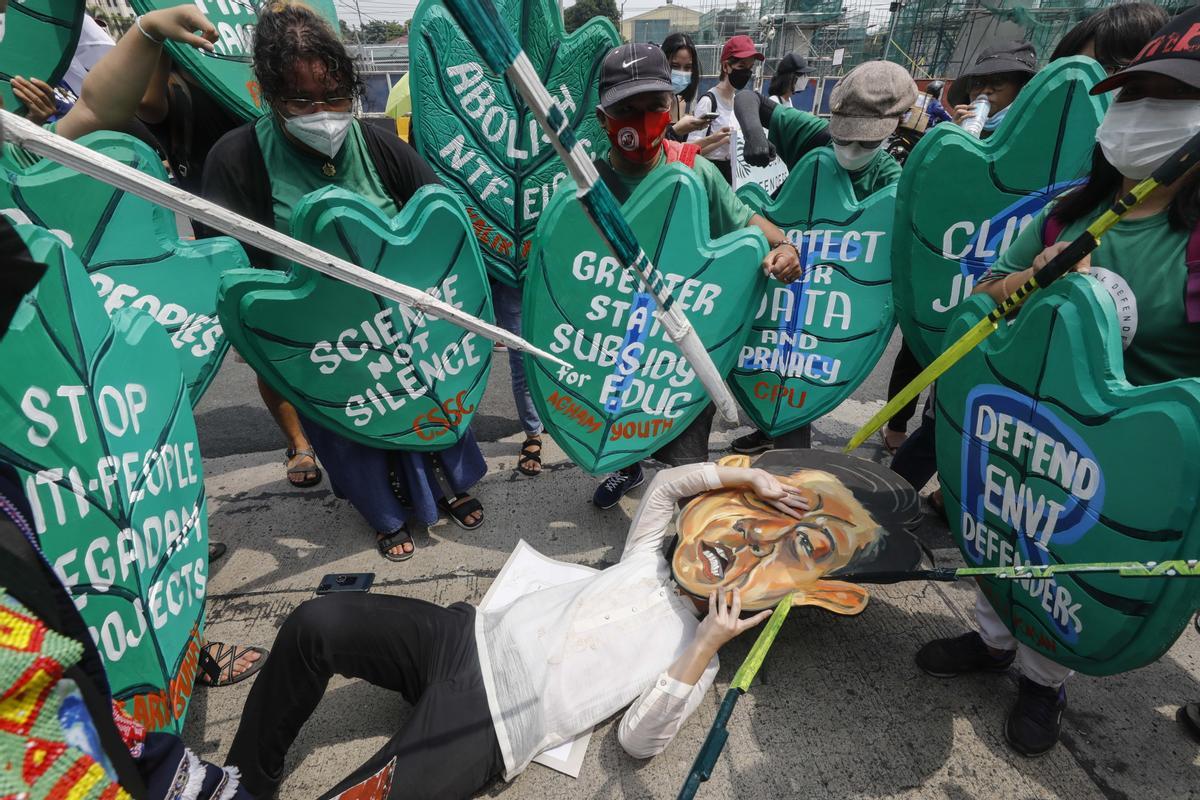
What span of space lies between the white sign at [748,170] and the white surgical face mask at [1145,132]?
2.49m

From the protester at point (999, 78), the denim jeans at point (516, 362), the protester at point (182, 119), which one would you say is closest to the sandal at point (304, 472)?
the denim jeans at point (516, 362)

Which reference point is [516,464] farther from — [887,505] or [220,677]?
[887,505]

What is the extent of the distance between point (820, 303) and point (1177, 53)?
1154 millimetres

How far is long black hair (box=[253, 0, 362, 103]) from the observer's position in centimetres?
166

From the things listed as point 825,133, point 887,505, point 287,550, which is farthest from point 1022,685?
point 287,550

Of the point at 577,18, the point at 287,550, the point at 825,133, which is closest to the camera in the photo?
the point at 287,550

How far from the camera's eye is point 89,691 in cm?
68

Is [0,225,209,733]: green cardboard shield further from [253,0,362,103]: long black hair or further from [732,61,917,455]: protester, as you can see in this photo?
[732,61,917,455]: protester

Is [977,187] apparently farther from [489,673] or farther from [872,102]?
[489,673]

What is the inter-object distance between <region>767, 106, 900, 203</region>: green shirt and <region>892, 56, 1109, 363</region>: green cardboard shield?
0.17 metres

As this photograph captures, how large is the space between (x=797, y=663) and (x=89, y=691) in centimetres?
179

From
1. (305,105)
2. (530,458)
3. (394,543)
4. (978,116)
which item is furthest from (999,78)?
(394,543)

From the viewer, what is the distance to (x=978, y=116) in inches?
102

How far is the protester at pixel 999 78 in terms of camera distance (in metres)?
2.67
